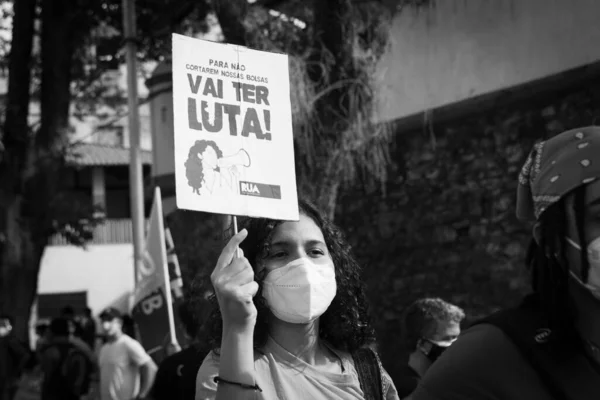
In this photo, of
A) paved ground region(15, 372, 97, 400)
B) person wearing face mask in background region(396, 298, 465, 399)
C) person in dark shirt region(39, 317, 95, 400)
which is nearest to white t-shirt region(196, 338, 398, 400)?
person wearing face mask in background region(396, 298, 465, 399)

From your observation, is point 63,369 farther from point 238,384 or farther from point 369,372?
point 238,384

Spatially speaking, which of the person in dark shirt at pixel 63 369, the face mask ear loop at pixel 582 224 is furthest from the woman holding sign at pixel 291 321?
the person in dark shirt at pixel 63 369

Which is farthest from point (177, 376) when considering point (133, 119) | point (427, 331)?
point (133, 119)

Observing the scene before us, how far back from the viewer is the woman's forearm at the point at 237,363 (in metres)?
2.85

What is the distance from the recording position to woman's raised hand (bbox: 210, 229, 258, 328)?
2.88m

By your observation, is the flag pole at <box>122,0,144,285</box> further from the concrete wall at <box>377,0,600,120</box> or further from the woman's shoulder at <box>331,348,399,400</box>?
the woman's shoulder at <box>331,348,399,400</box>

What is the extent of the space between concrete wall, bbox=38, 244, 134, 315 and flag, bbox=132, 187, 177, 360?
93.5 feet

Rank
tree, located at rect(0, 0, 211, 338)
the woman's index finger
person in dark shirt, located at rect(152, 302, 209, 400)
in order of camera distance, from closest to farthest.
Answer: the woman's index finger < person in dark shirt, located at rect(152, 302, 209, 400) < tree, located at rect(0, 0, 211, 338)

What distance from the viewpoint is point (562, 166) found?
2.13 metres

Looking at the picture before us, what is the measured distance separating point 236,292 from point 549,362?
1.07 metres

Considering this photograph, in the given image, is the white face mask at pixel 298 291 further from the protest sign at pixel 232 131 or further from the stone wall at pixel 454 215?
the stone wall at pixel 454 215

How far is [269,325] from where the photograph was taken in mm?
3232

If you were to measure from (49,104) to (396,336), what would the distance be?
5.23m

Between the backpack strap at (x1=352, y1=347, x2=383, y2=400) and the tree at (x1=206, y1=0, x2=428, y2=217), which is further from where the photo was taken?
the tree at (x1=206, y1=0, x2=428, y2=217)
